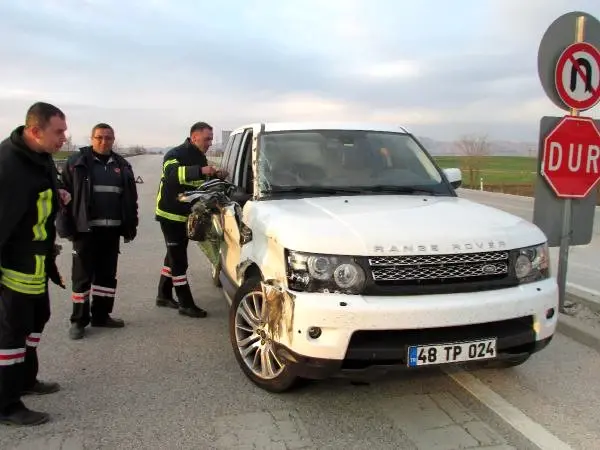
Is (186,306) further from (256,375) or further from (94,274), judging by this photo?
(256,375)

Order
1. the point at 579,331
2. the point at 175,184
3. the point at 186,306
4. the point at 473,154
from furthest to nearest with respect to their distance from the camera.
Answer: the point at 473,154
the point at 186,306
the point at 175,184
the point at 579,331

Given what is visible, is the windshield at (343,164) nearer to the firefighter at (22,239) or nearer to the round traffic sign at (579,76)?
the round traffic sign at (579,76)

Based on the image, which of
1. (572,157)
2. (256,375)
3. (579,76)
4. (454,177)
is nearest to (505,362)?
(256,375)

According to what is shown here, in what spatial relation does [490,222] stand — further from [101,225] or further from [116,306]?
[116,306]

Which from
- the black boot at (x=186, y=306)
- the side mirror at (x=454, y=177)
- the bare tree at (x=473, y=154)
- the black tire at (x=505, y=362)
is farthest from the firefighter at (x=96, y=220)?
the bare tree at (x=473, y=154)

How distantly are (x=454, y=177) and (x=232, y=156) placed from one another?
93.0 inches

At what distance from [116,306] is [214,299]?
1108 millimetres

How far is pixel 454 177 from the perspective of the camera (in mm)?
5191

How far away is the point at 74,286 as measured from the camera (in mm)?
5367

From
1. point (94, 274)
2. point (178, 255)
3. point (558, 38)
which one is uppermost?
point (558, 38)

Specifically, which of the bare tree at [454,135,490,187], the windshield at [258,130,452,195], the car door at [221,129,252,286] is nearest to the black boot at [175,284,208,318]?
the car door at [221,129,252,286]

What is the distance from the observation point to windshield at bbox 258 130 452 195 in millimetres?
4527

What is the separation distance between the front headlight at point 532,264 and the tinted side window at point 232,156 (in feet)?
9.77

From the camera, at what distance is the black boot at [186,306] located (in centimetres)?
584
